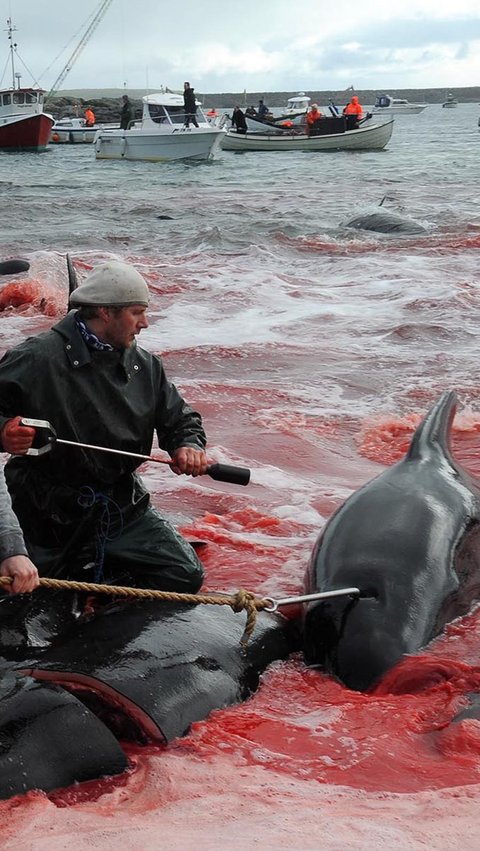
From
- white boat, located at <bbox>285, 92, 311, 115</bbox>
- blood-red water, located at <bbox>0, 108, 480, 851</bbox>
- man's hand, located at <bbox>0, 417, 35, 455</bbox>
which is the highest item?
white boat, located at <bbox>285, 92, 311, 115</bbox>

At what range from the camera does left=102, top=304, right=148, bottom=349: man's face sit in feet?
17.5

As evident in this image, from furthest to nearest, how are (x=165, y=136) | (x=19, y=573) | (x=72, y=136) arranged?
1. (x=72, y=136)
2. (x=165, y=136)
3. (x=19, y=573)

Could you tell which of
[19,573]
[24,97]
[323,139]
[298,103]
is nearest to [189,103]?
[323,139]

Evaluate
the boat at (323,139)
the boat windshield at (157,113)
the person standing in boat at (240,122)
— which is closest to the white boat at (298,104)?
the boat at (323,139)

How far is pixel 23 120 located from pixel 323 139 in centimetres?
1378

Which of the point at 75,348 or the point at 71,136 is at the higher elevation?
the point at 71,136

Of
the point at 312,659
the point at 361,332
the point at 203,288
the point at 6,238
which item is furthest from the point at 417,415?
the point at 6,238

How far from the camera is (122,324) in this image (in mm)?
5363

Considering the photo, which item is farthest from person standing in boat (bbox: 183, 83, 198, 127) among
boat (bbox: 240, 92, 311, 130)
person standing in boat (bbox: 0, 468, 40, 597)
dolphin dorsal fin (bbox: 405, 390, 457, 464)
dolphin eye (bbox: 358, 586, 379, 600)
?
person standing in boat (bbox: 0, 468, 40, 597)

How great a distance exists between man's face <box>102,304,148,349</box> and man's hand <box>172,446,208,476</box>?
626 millimetres

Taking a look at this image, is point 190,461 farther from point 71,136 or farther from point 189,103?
point 71,136

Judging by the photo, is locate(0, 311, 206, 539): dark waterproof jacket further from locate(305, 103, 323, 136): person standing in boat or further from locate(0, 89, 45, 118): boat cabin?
locate(0, 89, 45, 118): boat cabin

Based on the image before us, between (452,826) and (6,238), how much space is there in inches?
793

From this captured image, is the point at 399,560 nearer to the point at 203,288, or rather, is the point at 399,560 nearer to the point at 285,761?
the point at 285,761
